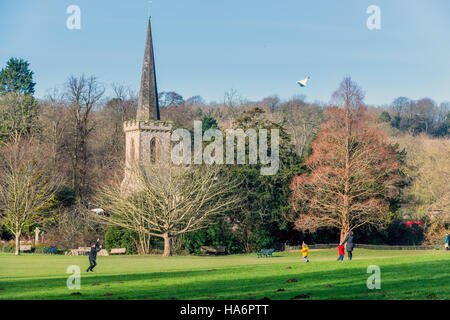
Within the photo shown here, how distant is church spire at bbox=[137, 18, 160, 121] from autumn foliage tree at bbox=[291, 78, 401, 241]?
70.6 ft

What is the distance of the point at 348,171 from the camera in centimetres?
4953

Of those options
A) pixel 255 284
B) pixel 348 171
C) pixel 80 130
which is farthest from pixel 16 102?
pixel 255 284

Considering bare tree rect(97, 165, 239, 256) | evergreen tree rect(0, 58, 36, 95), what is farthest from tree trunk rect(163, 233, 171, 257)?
evergreen tree rect(0, 58, 36, 95)

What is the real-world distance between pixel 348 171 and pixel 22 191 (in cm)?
2581

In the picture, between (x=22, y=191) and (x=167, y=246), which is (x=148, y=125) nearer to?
(x=22, y=191)

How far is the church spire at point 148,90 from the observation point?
216ft

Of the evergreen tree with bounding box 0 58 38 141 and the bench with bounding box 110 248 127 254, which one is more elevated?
the evergreen tree with bounding box 0 58 38 141

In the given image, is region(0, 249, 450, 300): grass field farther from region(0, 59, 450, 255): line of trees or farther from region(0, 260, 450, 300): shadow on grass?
region(0, 59, 450, 255): line of trees

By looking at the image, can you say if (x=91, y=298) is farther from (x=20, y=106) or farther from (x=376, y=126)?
(x=20, y=106)

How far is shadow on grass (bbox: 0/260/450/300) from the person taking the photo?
1719 centimetres

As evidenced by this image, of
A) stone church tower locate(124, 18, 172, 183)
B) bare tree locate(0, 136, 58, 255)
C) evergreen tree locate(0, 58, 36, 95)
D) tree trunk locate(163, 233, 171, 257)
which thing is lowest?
tree trunk locate(163, 233, 171, 257)

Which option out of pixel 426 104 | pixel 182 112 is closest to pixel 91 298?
pixel 182 112

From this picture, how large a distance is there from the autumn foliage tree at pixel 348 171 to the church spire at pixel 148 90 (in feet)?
70.6
